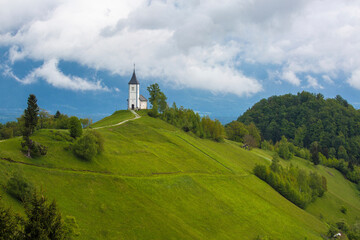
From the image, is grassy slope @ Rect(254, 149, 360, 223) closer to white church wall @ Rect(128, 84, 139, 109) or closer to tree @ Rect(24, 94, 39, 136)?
white church wall @ Rect(128, 84, 139, 109)

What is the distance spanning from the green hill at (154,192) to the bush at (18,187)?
82 centimetres

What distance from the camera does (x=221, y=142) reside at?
108 metres

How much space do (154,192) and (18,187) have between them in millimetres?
20472

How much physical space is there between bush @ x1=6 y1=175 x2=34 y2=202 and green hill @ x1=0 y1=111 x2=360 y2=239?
2.68ft

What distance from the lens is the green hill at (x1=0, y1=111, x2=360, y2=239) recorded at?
34375mm

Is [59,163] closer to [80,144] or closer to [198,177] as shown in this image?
[80,144]

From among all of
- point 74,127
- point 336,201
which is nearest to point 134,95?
point 74,127

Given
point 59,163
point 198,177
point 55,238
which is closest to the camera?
point 55,238

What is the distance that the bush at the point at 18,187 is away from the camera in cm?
2972

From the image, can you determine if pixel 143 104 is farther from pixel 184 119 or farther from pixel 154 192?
pixel 154 192

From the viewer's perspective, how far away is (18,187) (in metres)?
30.0

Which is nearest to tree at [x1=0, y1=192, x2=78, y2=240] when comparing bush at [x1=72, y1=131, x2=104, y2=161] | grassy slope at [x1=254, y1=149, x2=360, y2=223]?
bush at [x1=72, y1=131, x2=104, y2=161]

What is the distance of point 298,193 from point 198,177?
3454cm

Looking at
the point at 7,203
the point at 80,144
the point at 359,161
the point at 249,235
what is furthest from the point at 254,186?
the point at 359,161
